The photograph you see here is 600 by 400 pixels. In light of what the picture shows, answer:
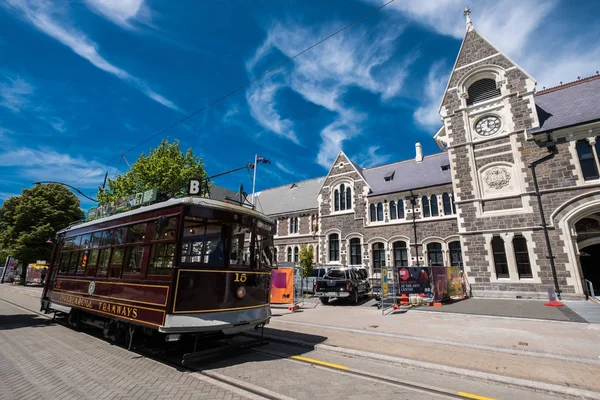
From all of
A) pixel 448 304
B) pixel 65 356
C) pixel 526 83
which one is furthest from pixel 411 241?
pixel 65 356

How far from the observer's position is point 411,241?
72.9 ft

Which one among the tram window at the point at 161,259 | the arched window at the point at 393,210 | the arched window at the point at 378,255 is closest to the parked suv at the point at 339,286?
the arched window at the point at 378,255

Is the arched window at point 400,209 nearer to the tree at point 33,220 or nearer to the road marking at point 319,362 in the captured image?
the road marking at point 319,362

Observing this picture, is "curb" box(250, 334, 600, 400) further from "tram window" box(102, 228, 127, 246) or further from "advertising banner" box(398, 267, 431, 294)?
"advertising banner" box(398, 267, 431, 294)

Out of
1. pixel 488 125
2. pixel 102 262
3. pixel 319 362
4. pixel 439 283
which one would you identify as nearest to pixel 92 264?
pixel 102 262

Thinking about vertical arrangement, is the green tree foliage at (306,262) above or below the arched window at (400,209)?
below

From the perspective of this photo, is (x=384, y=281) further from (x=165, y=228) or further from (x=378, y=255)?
(x=378, y=255)

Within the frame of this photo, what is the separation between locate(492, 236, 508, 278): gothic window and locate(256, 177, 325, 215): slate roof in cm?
1649

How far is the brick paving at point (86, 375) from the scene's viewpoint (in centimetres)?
414

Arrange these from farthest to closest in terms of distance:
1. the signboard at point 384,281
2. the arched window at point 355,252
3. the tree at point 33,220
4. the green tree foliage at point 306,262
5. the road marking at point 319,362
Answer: the tree at point 33,220, the arched window at point 355,252, the green tree foliage at point 306,262, the signboard at point 384,281, the road marking at point 319,362

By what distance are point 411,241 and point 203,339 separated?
19.0 m

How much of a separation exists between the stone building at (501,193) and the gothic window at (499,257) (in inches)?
A: 1.9

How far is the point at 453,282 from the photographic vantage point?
15.6 meters

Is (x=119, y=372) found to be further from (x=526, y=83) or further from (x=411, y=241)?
(x=526, y=83)
